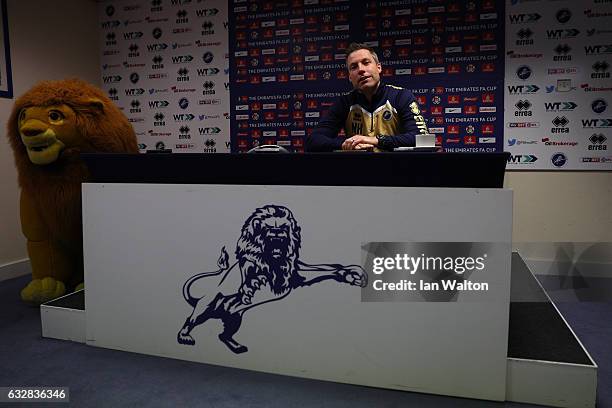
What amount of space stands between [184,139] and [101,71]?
3.78 ft

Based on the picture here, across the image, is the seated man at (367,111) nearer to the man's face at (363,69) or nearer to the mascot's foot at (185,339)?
the man's face at (363,69)

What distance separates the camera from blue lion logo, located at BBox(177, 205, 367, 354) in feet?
5.05

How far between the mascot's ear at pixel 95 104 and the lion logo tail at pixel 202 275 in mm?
1447

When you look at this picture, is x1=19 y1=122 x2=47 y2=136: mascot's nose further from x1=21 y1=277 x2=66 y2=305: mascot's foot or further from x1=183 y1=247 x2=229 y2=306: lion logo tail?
x1=183 y1=247 x2=229 y2=306: lion logo tail

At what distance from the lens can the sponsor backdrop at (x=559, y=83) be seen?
324 cm

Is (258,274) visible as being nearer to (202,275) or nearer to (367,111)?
(202,275)

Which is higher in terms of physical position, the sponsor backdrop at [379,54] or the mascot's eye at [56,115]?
the sponsor backdrop at [379,54]

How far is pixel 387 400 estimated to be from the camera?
1.46 meters

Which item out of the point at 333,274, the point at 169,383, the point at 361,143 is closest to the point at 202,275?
the point at 169,383

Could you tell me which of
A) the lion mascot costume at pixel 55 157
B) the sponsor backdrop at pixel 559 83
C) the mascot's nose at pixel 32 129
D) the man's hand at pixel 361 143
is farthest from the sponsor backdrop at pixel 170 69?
the sponsor backdrop at pixel 559 83

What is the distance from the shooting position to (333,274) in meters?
1.51

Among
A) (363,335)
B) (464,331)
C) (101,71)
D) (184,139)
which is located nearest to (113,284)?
(363,335)

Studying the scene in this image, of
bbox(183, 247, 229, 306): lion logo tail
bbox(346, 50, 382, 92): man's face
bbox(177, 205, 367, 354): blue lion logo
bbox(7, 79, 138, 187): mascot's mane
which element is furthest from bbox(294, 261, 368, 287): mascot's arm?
bbox(7, 79, 138, 187): mascot's mane

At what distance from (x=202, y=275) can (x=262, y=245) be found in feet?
0.91
